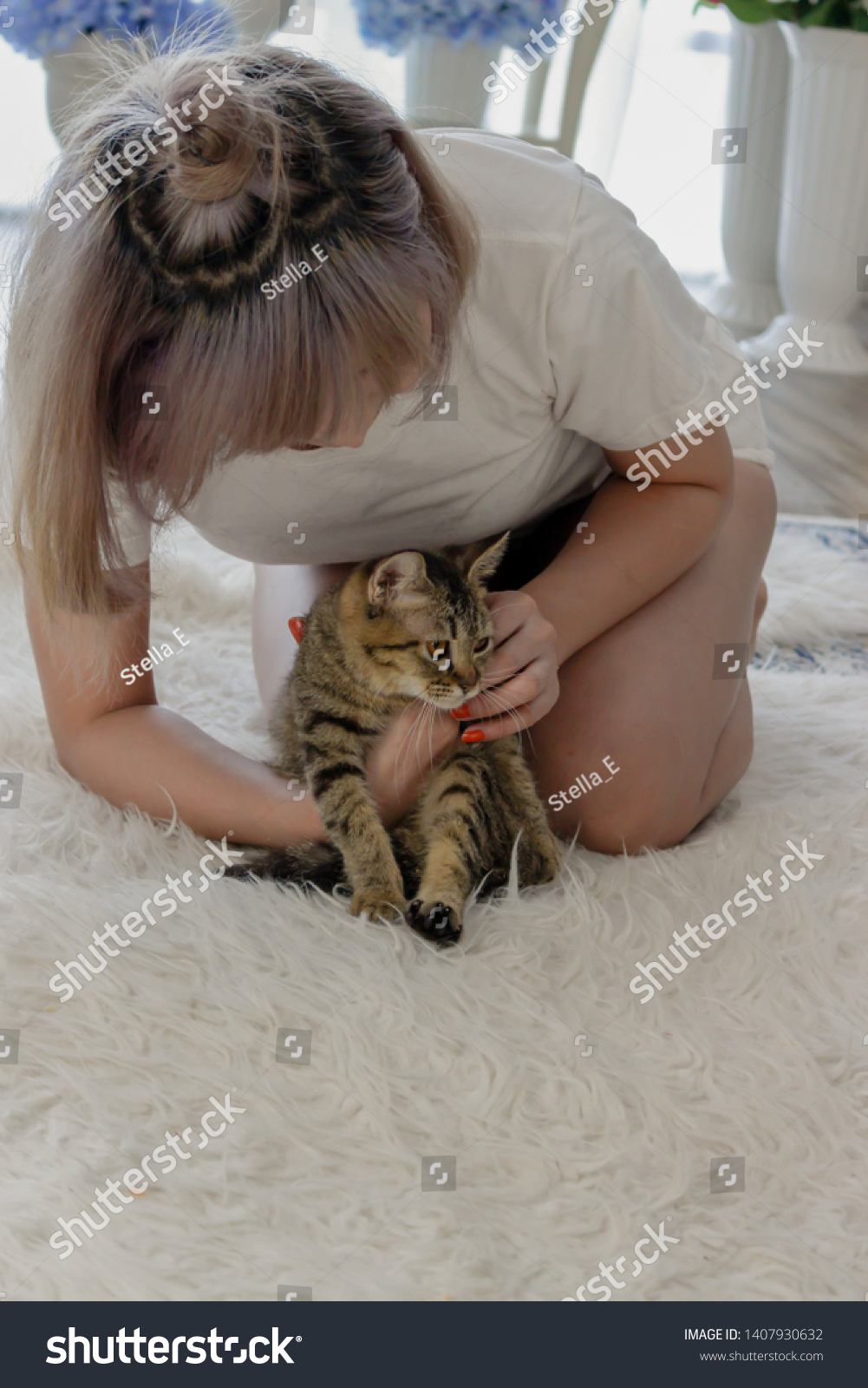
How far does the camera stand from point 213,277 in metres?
0.72

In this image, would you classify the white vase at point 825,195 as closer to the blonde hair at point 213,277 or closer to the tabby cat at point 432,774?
the tabby cat at point 432,774

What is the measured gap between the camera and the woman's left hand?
1.07 m

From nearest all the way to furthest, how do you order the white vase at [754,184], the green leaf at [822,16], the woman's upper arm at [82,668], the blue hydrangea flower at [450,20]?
1. the woman's upper arm at [82,668]
2. the blue hydrangea flower at [450,20]
3. the green leaf at [822,16]
4. the white vase at [754,184]

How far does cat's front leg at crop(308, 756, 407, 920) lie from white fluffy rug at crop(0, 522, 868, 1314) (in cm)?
4

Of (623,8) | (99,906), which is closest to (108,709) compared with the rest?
(99,906)

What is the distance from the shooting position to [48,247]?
790 millimetres

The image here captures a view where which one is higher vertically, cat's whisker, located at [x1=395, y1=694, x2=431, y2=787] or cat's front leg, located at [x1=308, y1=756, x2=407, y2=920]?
cat's whisker, located at [x1=395, y1=694, x2=431, y2=787]

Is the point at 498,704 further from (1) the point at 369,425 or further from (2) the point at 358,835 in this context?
(1) the point at 369,425

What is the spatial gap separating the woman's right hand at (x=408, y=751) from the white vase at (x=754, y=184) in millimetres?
2442

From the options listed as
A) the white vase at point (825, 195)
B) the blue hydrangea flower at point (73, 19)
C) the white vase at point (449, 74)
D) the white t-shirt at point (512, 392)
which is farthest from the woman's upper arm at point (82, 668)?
the white vase at point (825, 195)

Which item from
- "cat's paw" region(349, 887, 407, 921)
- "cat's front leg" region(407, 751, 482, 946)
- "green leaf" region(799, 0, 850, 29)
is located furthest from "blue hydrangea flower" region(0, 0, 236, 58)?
"cat's paw" region(349, 887, 407, 921)

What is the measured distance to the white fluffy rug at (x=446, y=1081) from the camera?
75cm

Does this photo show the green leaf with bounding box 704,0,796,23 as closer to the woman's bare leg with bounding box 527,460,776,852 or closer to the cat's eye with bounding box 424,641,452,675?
the woman's bare leg with bounding box 527,460,776,852

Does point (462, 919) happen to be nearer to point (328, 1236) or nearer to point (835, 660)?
point (328, 1236)
